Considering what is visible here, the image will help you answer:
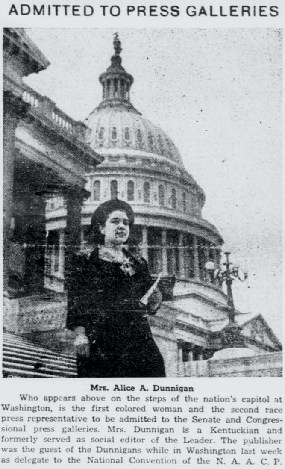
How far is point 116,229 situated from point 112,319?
2.66ft

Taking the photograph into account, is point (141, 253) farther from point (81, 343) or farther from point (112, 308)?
point (81, 343)

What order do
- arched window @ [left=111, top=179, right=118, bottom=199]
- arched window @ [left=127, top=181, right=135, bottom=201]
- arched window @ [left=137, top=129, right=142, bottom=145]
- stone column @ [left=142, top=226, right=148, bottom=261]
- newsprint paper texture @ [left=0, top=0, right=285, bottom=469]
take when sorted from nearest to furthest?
newsprint paper texture @ [left=0, top=0, right=285, bottom=469] < stone column @ [left=142, top=226, right=148, bottom=261] < arched window @ [left=111, top=179, right=118, bottom=199] < arched window @ [left=127, top=181, right=135, bottom=201] < arched window @ [left=137, top=129, right=142, bottom=145]

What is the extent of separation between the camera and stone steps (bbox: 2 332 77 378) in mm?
5871

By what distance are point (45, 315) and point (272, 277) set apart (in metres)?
1.99

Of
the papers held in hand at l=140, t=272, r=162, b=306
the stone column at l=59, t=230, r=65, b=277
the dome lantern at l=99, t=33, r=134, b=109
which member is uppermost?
the dome lantern at l=99, t=33, r=134, b=109

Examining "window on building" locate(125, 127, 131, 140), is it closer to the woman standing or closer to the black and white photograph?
the black and white photograph

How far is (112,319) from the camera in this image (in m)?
6.07

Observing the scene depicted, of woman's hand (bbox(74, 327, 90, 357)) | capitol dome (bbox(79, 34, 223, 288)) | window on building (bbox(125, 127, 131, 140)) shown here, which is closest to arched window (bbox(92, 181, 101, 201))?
capitol dome (bbox(79, 34, 223, 288))

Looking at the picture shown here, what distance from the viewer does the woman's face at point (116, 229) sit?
6301 millimetres

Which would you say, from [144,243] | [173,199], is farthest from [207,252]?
[173,199]
